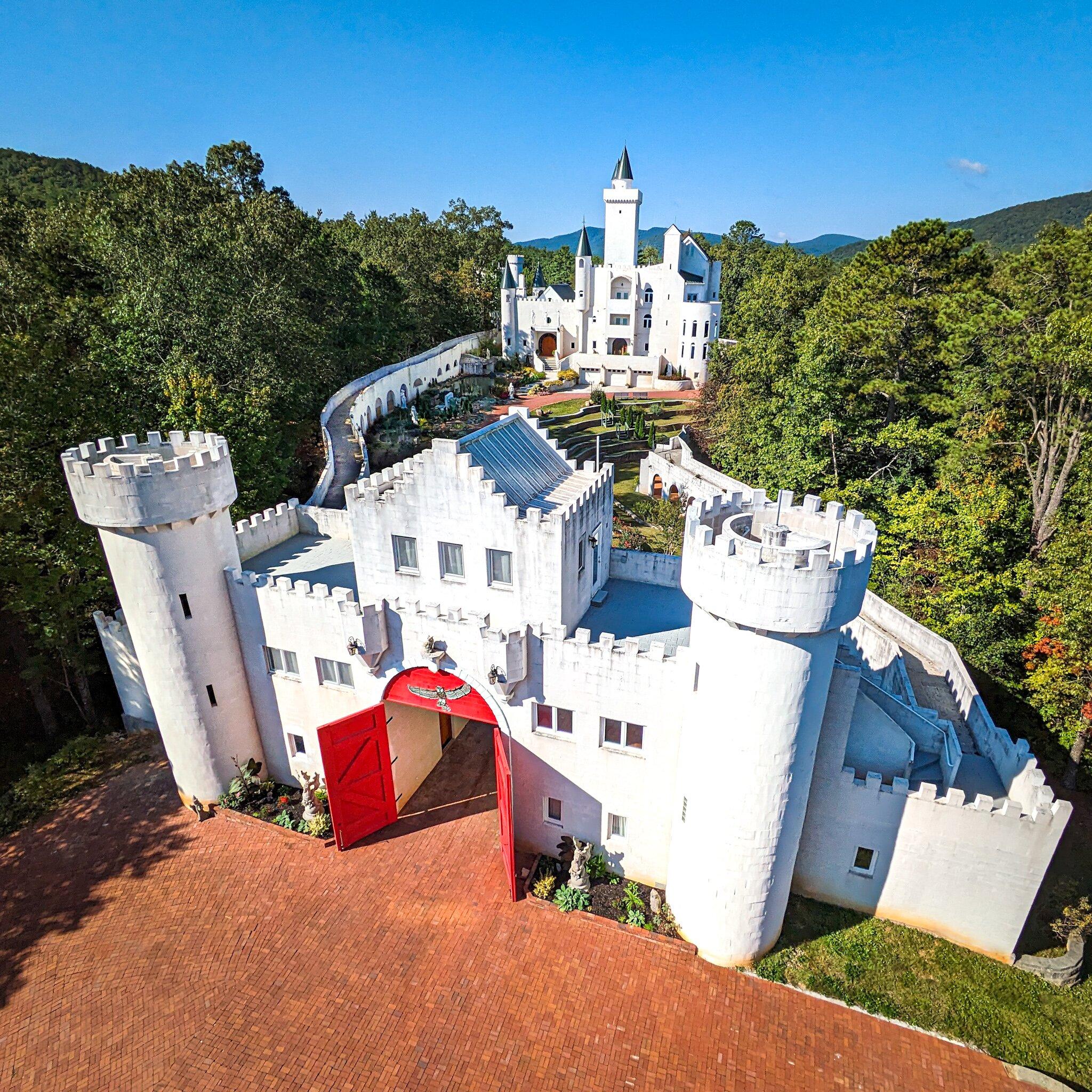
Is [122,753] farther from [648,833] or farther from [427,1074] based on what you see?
[648,833]

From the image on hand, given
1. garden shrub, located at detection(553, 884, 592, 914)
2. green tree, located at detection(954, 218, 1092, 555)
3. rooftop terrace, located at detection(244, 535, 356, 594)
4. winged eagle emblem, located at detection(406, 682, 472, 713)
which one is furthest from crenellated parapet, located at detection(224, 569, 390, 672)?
green tree, located at detection(954, 218, 1092, 555)

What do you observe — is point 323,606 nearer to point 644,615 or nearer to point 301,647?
point 301,647

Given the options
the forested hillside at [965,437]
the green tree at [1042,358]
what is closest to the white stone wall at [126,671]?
the forested hillside at [965,437]

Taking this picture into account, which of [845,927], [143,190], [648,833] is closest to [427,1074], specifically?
[648,833]

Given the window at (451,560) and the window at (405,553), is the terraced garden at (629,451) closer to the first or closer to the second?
the window at (405,553)

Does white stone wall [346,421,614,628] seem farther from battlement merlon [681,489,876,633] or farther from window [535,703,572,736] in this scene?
battlement merlon [681,489,876,633]

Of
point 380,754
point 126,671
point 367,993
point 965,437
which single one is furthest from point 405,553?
point 965,437
